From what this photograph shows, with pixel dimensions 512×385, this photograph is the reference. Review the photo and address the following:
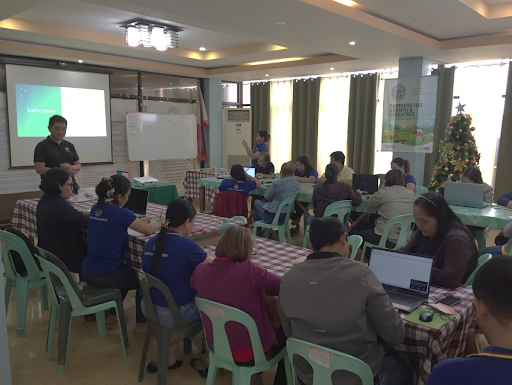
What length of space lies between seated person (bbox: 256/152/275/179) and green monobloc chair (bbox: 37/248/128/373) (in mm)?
3923

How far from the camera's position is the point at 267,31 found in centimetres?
467

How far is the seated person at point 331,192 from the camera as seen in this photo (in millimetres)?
4477

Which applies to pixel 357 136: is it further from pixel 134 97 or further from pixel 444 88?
pixel 134 97

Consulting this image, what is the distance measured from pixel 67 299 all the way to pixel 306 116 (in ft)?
22.8

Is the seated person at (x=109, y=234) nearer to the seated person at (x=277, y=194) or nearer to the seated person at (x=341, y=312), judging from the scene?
the seated person at (x=341, y=312)

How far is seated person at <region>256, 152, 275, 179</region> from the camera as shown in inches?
A: 252

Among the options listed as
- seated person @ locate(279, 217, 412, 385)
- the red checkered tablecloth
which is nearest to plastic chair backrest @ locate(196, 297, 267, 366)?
seated person @ locate(279, 217, 412, 385)

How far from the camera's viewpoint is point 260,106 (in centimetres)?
948

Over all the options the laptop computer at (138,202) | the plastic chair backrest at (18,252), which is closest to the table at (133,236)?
the laptop computer at (138,202)

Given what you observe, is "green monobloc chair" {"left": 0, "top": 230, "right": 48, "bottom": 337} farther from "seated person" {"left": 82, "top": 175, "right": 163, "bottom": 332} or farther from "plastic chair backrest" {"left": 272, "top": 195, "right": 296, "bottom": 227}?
"plastic chair backrest" {"left": 272, "top": 195, "right": 296, "bottom": 227}

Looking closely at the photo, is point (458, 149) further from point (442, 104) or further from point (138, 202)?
point (138, 202)

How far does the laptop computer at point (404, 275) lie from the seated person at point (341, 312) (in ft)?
1.03

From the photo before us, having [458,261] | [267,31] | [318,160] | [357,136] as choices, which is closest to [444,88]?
[357,136]

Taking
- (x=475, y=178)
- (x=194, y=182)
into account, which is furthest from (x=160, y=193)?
(x=475, y=178)
